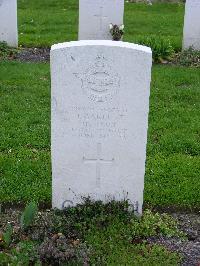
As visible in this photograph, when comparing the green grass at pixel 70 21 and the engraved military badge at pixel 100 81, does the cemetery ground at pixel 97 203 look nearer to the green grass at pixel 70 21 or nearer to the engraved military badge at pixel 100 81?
the engraved military badge at pixel 100 81

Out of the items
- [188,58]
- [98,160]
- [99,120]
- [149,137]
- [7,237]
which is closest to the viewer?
[7,237]

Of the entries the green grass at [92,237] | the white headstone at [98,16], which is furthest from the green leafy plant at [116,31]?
the green grass at [92,237]

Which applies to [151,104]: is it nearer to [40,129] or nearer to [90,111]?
[40,129]

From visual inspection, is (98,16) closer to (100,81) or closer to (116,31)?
(116,31)

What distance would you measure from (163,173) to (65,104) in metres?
1.60

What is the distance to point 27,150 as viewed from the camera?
615 cm

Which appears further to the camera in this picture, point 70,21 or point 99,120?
point 70,21

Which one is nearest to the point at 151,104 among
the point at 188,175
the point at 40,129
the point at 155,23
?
the point at 40,129

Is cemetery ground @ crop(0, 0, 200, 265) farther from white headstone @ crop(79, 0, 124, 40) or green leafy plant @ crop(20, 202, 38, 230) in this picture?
white headstone @ crop(79, 0, 124, 40)

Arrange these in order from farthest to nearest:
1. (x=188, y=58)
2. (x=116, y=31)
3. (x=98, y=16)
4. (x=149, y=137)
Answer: (x=98, y=16), (x=116, y=31), (x=188, y=58), (x=149, y=137)

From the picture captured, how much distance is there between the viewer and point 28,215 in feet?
14.3

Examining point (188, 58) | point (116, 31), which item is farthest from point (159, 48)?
point (116, 31)

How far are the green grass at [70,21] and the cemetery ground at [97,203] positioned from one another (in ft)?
8.27

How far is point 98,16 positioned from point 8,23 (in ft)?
5.59
